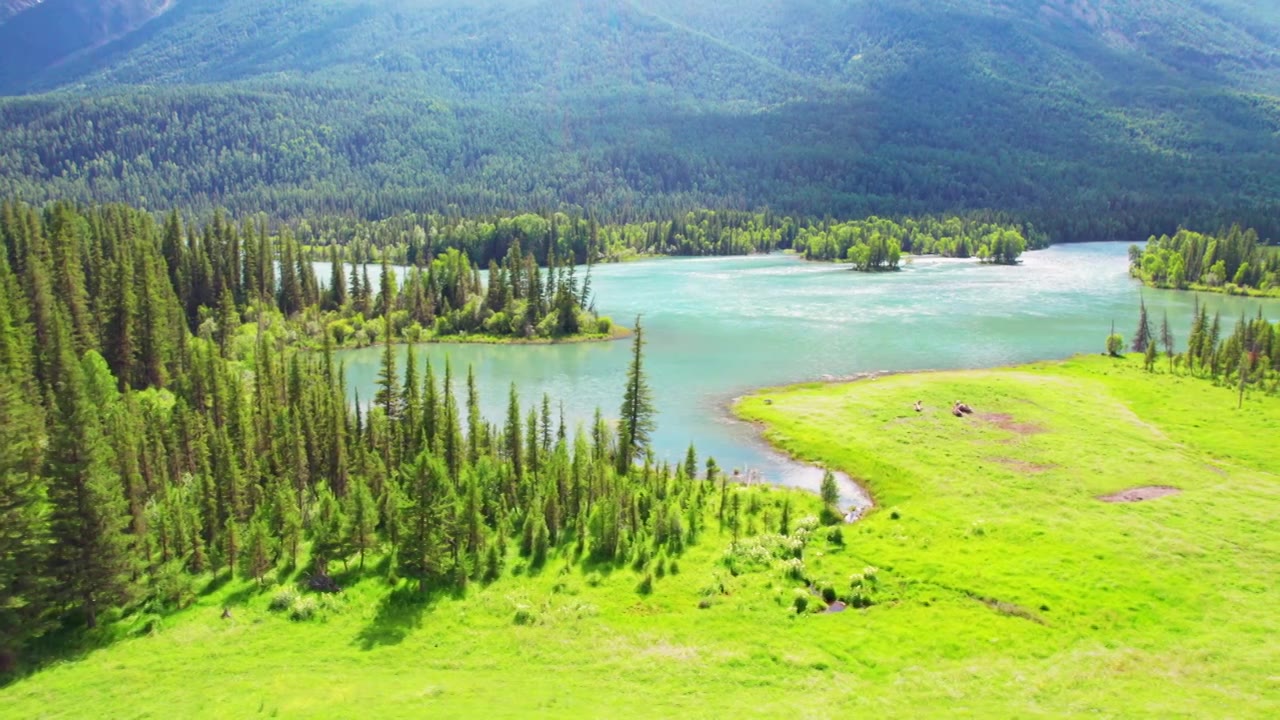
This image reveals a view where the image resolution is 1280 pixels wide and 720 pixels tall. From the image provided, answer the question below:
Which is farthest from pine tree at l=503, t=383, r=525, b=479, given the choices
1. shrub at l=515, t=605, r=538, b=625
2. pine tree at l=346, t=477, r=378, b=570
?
shrub at l=515, t=605, r=538, b=625

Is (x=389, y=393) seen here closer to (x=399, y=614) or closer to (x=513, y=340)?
(x=399, y=614)

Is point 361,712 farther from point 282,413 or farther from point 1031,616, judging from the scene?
point 282,413

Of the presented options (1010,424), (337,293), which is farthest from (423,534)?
(337,293)

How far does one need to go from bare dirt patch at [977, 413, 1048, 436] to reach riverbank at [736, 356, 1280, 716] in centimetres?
30

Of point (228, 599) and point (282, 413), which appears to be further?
point (282, 413)

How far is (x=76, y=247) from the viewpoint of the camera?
104188 mm

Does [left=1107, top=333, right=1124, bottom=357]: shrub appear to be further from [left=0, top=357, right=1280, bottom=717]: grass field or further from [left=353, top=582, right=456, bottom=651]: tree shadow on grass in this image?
[left=353, top=582, right=456, bottom=651]: tree shadow on grass

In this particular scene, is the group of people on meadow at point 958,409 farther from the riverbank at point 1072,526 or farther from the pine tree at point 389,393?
the pine tree at point 389,393

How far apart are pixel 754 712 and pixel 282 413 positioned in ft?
166

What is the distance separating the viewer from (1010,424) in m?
86.5

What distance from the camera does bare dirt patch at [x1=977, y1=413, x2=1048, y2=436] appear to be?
83.9 metres

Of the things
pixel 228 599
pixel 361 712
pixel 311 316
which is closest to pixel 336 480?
pixel 228 599

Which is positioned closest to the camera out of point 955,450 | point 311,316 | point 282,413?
point 282,413

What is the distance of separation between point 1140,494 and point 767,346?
235ft
